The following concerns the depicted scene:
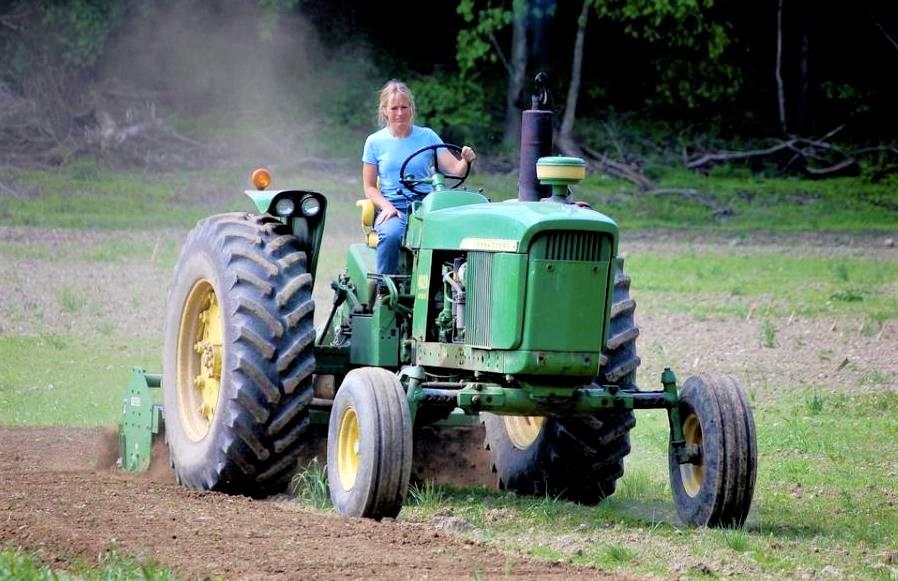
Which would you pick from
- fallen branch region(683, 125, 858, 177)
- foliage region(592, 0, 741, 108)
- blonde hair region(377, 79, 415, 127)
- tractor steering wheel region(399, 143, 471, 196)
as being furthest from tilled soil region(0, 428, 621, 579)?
fallen branch region(683, 125, 858, 177)

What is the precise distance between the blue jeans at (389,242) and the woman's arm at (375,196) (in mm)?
31

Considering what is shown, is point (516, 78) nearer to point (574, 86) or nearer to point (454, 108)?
point (574, 86)

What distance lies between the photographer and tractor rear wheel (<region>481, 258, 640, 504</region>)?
8844 millimetres

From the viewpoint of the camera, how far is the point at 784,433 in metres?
11.2

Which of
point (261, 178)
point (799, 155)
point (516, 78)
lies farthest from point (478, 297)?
point (799, 155)

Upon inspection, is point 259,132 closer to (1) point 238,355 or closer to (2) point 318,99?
(2) point 318,99

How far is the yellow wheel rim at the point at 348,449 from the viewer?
8.12 meters

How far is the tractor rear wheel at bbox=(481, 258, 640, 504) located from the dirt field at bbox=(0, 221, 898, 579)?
4.58 feet

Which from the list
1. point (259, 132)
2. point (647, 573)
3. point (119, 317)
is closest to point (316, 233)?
point (647, 573)

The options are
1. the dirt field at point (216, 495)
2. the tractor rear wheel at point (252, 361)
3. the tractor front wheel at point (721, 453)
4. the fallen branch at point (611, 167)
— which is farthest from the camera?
the fallen branch at point (611, 167)

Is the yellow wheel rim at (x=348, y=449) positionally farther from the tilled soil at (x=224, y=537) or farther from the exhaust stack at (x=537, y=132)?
the exhaust stack at (x=537, y=132)

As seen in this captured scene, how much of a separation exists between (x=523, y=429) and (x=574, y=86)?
17.0 metres

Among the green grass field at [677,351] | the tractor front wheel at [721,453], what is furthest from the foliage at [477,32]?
the tractor front wheel at [721,453]

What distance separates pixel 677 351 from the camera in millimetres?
14320
